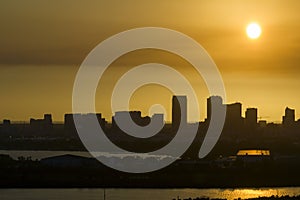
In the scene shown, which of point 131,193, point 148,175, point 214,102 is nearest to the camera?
point 131,193

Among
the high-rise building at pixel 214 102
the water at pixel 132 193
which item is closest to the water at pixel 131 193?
the water at pixel 132 193

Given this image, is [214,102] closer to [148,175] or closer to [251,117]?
[251,117]

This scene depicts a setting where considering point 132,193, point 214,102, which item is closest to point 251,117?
point 214,102

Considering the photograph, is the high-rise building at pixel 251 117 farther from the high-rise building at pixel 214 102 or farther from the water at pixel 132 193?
the water at pixel 132 193

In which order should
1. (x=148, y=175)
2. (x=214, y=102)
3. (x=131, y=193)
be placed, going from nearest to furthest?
(x=131, y=193) → (x=148, y=175) → (x=214, y=102)

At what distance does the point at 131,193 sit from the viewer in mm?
35531

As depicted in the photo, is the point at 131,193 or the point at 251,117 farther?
the point at 251,117

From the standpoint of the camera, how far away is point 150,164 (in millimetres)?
50219

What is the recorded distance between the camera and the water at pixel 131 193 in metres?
33.2

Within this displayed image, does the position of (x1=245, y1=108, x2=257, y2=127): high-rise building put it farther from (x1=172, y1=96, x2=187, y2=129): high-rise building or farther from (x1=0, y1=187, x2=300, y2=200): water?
(x1=0, y1=187, x2=300, y2=200): water

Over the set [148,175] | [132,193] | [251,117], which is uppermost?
[251,117]

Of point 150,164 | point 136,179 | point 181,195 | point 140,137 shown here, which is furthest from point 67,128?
point 181,195

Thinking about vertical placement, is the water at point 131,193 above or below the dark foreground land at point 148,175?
below

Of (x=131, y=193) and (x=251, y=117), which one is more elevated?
(x=251, y=117)
